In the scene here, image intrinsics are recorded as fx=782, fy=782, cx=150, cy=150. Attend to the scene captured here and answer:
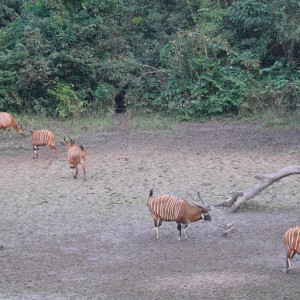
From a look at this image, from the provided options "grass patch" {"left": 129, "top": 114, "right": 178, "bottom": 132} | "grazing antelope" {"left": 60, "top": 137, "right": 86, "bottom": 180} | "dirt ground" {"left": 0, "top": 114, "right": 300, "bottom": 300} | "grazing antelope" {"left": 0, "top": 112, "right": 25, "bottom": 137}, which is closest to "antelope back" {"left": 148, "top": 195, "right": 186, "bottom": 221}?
"dirt ground" {"left": 0, "top": 114, "right": 300, "bottom": 300}

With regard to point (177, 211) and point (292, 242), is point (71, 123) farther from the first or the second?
point (292, 242)

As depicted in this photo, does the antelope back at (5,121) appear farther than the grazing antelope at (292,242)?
Yes

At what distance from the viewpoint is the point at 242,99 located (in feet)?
75.6

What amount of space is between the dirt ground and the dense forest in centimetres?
304

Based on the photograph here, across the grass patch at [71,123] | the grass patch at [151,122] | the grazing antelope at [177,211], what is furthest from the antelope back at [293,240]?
the grass patch at [71,123]

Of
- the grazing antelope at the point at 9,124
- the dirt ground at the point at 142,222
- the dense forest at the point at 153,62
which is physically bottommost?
the dirt ground at the point at 142,222

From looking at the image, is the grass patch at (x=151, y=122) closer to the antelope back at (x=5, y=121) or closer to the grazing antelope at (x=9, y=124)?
the grazing antelope at (x=9, y=124)

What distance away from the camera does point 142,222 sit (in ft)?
42.4

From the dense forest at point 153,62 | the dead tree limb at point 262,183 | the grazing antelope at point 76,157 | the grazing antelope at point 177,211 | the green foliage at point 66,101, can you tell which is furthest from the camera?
the green foliage at point 66,101

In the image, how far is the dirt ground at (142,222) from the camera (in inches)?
386

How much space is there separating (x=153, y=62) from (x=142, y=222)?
13.6 m

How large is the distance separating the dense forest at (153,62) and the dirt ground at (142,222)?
9.96ft

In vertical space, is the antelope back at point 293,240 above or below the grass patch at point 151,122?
above

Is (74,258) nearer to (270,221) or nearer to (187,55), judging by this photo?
(270,221)
